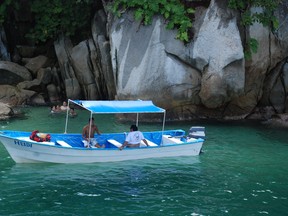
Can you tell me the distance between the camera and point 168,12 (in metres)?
26.3

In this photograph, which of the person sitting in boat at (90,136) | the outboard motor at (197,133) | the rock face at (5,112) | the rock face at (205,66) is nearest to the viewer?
the person sitting in boat at (90,136)

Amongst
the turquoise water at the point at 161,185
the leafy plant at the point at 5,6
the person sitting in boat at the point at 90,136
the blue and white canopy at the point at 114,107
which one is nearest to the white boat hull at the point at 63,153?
the turquoise water at the point at 161,185

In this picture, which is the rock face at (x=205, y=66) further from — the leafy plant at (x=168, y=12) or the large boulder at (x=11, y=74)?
the large boulder at (x=11, y=74)

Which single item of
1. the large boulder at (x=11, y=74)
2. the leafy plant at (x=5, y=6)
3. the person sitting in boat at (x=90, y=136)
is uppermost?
the leafy plant at (x=5, y=6)

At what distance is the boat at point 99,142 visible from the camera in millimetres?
17044

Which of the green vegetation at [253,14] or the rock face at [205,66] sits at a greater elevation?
the green vegetation at [253,14]

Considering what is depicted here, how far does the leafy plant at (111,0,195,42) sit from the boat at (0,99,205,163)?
7.86 m

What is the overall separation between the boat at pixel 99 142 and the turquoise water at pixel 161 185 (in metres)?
0.35

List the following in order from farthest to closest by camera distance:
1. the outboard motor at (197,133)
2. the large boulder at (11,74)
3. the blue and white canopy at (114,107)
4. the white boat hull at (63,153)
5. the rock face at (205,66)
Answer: the large boulder at (11,74) → the rock face at (205,66) → the outboard motor at (197,133) → the blue and white canopy at (114,107) → the white boat hull at (63,153)

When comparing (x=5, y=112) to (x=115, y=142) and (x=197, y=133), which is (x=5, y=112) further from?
(x=197, y=133)

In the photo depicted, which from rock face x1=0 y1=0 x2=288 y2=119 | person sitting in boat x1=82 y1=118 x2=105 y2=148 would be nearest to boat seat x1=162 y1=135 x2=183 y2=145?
person sitting in boat x1=82 y1=118 x2=105 y2=148

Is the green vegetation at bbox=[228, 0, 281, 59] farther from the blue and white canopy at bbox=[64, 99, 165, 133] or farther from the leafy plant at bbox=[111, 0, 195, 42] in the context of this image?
the blue and white canopy at bbox=[64, 99, 165, 133]

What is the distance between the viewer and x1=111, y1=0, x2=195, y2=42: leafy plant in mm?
26234

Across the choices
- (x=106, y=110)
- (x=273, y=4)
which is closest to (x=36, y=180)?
(x=106, y=110)
